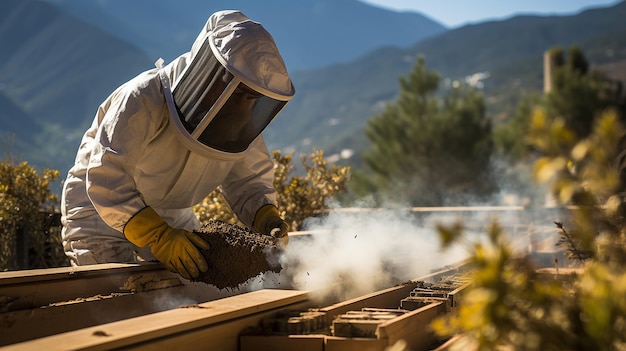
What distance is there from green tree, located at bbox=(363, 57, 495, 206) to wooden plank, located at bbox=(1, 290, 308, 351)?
18.0 metres

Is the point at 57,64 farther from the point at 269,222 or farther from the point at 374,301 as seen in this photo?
the point at 374,301

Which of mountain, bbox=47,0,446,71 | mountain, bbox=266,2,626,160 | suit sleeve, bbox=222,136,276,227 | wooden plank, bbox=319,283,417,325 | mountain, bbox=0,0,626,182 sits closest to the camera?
wooden plank, bbox=319,283,417,325

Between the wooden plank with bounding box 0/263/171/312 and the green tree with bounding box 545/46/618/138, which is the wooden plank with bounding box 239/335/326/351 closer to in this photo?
the wooden plank with bounding box 0/263/171/312

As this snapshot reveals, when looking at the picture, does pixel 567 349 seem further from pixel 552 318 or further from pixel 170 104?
pixel 170 104

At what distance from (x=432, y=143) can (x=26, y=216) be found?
15.9 metres

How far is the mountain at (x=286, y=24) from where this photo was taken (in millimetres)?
109875

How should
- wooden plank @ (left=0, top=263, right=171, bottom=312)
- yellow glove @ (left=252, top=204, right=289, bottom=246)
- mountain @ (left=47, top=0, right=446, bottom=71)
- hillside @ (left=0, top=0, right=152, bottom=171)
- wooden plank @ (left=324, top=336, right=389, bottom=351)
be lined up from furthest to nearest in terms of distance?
mountain @ (left=47, top=0, right=446, bottom=71) → hillside @ (left=0, top=0, right=152, bottom=171) → yellow glove @ (left=252, top=204, right=289, bottom=246) → wooden plank @ (left=0, top=263, right=171, bottom=312) → wooden plank @ (left=324, top=336, right=389, bottom=351)

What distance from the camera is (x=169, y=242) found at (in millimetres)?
3418

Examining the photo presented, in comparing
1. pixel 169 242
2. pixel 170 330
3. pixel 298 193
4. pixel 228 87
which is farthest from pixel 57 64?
pixel 170 330

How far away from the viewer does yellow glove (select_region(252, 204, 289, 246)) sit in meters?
4.01

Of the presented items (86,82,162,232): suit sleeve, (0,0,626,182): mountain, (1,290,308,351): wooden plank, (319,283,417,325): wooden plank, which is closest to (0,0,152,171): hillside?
(0,0,626,182): mountain

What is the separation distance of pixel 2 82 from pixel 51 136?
76.1ft

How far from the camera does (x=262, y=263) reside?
341 cm

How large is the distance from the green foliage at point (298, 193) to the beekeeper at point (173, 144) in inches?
103
